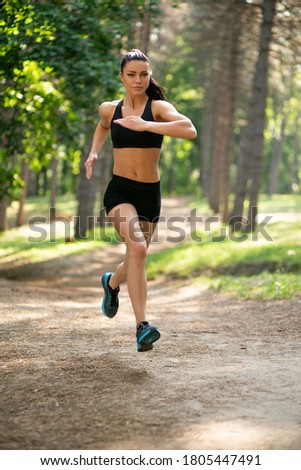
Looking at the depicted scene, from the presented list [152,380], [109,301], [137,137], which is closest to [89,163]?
[137,137]

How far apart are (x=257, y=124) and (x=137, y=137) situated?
14.5 metres

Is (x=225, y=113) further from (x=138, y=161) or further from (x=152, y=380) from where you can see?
(x=152, y=380)

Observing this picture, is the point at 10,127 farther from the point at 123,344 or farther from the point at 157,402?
the point at 157,402

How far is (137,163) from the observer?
6.05 meters

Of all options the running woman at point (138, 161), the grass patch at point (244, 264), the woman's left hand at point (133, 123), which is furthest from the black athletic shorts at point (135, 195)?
the grass patch at point (244, 264)

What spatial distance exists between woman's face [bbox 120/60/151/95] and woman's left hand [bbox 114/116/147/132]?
31 cm

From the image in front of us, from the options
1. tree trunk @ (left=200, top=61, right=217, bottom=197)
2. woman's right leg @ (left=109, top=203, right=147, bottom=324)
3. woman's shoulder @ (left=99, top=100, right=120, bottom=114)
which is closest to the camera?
woman's right leg @ (left=109, top=203, right=147, bottom=324)

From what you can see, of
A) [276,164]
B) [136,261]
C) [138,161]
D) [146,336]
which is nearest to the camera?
[146,336]

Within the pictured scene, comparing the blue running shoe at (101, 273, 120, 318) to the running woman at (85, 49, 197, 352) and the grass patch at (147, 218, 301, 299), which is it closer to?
the running woman at (85, 49, 197, 352)

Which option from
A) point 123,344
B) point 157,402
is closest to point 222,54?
point 123,344

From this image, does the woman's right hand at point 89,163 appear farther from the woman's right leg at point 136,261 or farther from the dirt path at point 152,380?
the dirt path at point 152,380

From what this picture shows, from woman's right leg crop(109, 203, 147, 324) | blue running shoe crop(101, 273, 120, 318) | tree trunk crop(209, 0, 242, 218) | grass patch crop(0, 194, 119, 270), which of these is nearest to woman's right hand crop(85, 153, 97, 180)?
woman's right leg crop(109, 203, 147, 324)

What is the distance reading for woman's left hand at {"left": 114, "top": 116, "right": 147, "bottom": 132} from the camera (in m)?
5.72

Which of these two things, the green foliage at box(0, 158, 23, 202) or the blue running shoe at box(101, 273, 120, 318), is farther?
the green foliage at box(0, 158, 23, 202)
